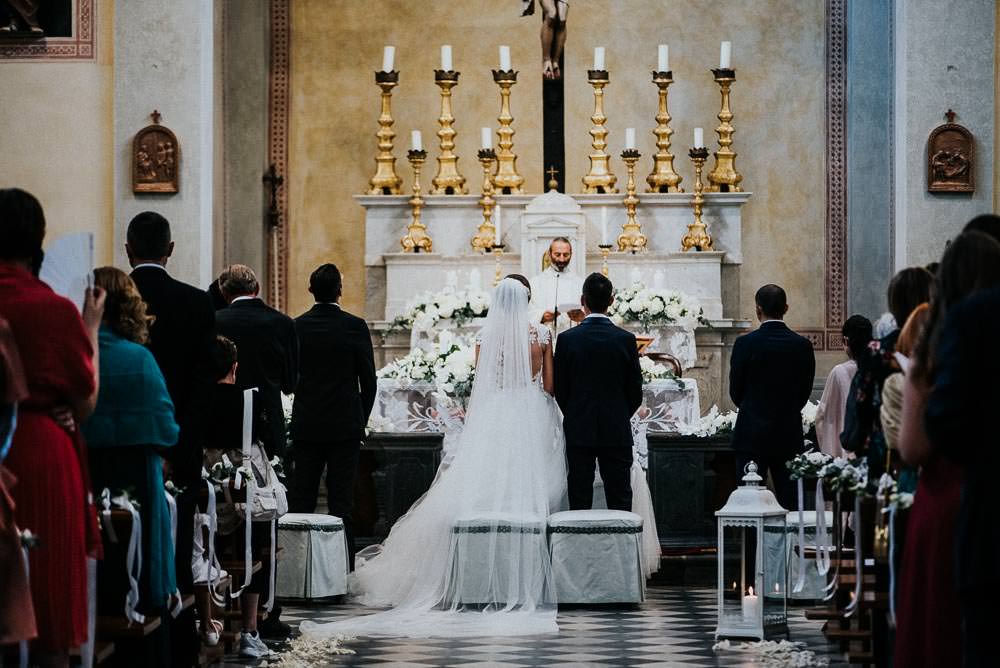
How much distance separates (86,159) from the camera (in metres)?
13.1

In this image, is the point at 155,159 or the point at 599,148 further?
the point at 599,148

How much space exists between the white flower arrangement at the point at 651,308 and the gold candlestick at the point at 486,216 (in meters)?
2.09

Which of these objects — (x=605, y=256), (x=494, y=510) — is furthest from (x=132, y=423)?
(x=605, y=256)

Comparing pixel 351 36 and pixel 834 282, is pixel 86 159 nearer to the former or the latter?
pixel 351 36

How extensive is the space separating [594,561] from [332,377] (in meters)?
1.71

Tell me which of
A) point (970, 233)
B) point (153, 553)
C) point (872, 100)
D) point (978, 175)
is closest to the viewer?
point (970, 233)

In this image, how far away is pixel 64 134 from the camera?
13062mm

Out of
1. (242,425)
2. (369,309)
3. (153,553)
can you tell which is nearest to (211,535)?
(242,425)

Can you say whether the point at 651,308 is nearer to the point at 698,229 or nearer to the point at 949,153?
the point at 698,229

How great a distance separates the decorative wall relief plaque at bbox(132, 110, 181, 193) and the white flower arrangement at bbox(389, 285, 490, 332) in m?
2.10

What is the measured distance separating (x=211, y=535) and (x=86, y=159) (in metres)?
7.20

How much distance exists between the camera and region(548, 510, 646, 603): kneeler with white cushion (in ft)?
29.0

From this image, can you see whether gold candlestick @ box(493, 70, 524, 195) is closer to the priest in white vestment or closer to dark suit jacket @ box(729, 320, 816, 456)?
the priest in white vestment

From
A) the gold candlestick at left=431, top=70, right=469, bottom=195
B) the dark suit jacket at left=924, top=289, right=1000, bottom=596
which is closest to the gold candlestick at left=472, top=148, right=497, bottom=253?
the gold candlestick at left=431, top=70, right=469, bottom=195
